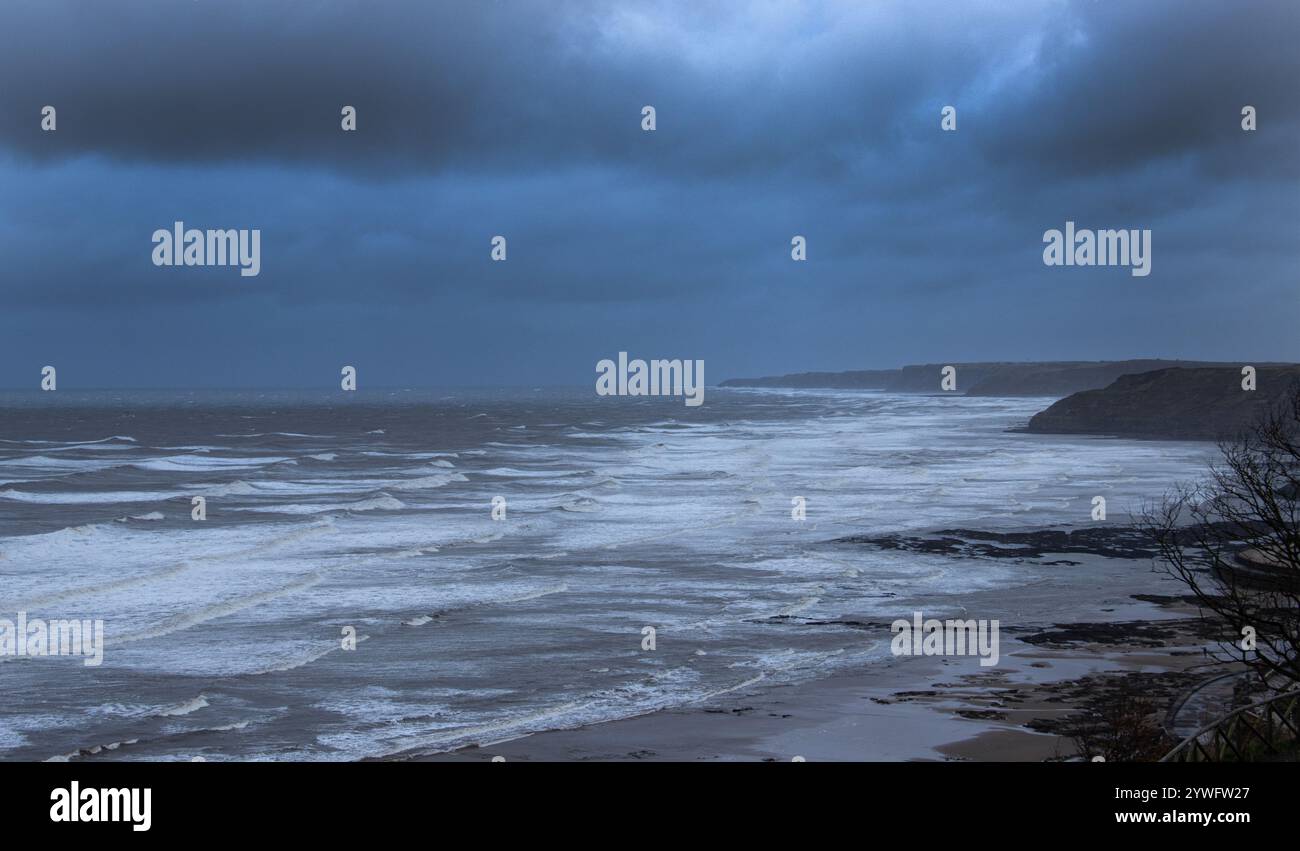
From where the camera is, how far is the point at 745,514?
4847 centimetres

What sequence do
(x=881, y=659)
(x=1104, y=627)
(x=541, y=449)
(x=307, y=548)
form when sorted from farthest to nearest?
1. (x=541, y=449)
2. (x=307, y=548)
3. (x=1104, y=627)
4. (x=881, y=659)

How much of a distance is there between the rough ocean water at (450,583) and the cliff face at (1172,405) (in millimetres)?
33761

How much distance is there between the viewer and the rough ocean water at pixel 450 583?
18688 mm

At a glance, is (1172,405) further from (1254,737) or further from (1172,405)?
(1254,737)

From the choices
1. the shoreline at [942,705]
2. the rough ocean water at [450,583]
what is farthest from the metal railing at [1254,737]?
the rough ocean water at [450,583]

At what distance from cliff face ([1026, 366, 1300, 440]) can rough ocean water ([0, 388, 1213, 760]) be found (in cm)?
3376

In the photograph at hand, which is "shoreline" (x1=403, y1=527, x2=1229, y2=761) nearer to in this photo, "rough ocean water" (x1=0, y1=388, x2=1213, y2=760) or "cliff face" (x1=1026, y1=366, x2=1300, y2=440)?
"rough ocean water" (x1=0, y1=388, x2=1213, y2=760)

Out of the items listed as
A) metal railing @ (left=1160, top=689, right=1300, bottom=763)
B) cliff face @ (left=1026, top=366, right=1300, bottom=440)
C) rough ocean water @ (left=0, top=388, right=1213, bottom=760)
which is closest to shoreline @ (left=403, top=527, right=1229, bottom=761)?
rough ocean water @ (left=0, top=388, right=1213, bottom=760)

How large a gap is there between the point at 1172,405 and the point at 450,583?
101723 millimetres

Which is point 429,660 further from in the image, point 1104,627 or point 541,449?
point 541,449
